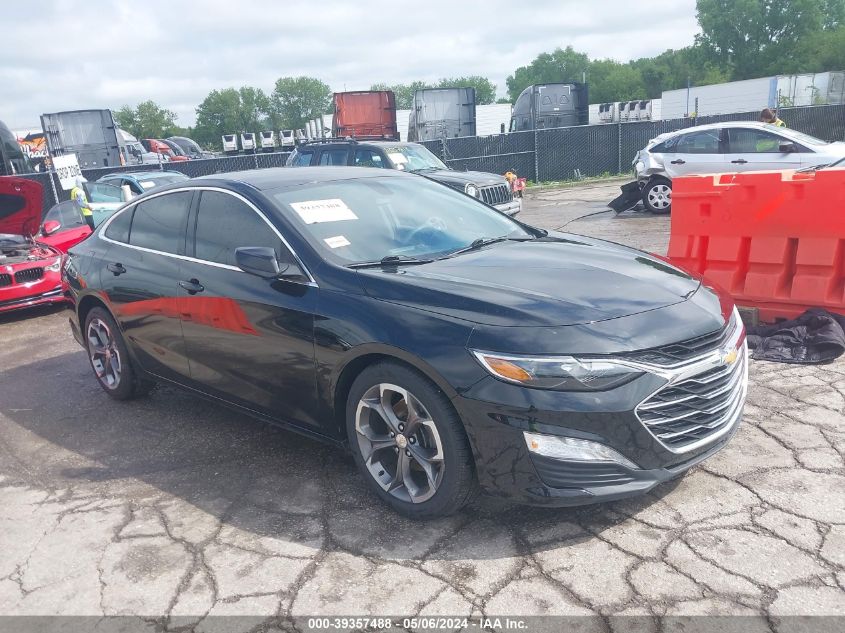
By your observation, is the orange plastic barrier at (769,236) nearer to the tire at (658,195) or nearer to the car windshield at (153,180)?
the tire at (658,195)

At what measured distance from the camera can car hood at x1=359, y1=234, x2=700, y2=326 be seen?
10.4ft

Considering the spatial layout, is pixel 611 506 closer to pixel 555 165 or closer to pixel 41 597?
pixel 41 597

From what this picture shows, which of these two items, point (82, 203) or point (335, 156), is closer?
point (82, 203)

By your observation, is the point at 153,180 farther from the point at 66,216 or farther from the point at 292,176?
the point at 292,176

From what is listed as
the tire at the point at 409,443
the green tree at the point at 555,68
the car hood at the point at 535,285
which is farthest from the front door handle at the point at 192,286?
the green tree at the point at 555,68

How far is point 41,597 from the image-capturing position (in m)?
3.12

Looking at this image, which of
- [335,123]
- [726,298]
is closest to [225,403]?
[726,298]

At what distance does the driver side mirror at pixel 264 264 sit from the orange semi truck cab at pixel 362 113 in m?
20.5

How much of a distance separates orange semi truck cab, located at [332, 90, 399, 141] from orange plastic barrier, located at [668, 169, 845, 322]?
59.8ft

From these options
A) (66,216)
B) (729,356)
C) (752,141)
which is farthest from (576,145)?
(729,356)

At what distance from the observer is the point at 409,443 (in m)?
3.38

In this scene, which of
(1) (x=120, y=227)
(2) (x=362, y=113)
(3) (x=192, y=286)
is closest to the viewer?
(3) (x=192, y=286)

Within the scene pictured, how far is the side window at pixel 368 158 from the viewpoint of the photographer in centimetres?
1316

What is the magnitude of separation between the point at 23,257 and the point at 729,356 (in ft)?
27.3
